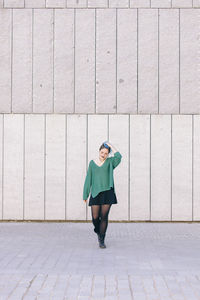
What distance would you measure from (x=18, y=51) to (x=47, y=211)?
3.72 meters

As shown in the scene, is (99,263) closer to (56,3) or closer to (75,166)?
(75,166)

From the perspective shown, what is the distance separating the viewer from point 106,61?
1039 centimetres

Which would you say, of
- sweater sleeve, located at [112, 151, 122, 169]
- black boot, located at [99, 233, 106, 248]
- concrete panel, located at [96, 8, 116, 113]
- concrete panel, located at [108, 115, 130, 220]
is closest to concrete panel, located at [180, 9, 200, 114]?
concrete panel, located at [108, 115, 130, 220]

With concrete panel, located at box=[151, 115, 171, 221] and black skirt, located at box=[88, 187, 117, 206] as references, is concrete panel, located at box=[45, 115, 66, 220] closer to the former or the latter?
concrete panel, located at box=[151, 115, 171, 221]

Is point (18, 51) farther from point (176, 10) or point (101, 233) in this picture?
point (101, 233)

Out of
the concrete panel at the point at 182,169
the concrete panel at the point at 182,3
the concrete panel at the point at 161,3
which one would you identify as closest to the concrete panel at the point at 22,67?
the concrete panel at the point at 161,3

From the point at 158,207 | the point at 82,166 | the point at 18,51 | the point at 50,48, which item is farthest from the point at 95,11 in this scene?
the point at 158,207

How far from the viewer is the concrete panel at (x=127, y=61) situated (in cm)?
1036

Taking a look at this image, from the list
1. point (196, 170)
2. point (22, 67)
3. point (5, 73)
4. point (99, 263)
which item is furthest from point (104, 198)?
point (5, 73)

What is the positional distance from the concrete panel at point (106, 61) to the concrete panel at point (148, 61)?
59 centimetres

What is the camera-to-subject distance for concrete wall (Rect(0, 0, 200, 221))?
10297 mm

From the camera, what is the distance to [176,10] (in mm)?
10391

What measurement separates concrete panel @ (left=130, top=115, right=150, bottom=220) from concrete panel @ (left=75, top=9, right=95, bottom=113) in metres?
1.15

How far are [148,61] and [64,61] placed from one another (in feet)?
6.28
